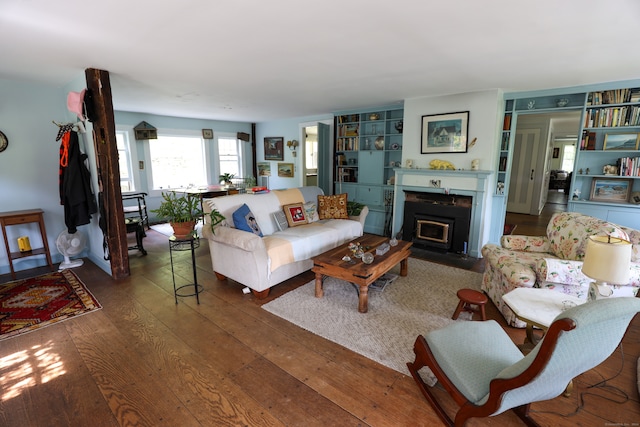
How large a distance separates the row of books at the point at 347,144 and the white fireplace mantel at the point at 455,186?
1328mm

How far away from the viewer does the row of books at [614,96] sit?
3562 mm

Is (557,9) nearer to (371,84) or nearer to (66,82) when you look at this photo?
(371,84)

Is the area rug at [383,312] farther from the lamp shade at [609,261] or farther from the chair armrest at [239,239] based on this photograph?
the lamp shade at [609,261]

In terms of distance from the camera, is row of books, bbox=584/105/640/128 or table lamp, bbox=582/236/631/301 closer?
table lamp, bbox=582/236/631/301

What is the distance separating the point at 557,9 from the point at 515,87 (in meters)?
2.33

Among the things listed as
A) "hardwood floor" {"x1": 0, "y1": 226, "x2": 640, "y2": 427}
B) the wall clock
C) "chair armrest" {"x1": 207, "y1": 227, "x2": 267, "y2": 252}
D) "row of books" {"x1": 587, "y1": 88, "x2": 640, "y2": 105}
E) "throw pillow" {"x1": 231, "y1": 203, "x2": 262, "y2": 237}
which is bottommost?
"hardwood floor" {"x1": 0, "y1": 226, "x2": 640, "y2": 427}

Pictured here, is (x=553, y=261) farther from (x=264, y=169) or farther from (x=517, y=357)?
(x=264, y=169)

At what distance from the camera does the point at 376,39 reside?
2.31 meters

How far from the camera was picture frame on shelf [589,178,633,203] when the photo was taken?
3861 mm

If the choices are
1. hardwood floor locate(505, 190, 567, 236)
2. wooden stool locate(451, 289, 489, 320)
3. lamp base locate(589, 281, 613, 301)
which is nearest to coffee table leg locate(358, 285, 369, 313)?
wooden stool locate(451, 289, 489, 320)

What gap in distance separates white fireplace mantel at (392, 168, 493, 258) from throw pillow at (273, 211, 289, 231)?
2.12 metres

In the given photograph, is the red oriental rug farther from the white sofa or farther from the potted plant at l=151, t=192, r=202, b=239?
the white sofa

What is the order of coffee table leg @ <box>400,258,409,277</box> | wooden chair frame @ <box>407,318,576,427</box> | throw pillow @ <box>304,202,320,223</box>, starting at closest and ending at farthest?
wooden chair frame @ <box>407,318,576,427</box> < coffee table leg @ <box>400,258,409,277</box> < throw pillow @ <box>304,202,320,223</box>

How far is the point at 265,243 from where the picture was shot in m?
3.18
